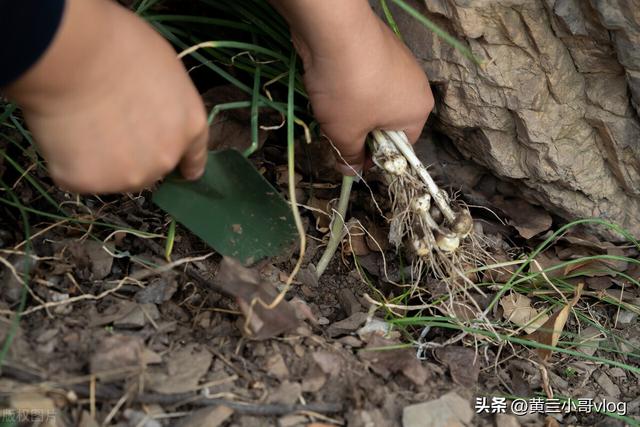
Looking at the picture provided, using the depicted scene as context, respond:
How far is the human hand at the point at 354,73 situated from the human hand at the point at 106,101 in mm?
237

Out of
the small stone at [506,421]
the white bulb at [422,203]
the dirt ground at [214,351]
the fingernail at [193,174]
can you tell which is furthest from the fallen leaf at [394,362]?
the fingernail at [193,174]

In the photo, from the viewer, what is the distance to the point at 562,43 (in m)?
1.14

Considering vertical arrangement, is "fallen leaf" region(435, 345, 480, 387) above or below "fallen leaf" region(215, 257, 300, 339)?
below

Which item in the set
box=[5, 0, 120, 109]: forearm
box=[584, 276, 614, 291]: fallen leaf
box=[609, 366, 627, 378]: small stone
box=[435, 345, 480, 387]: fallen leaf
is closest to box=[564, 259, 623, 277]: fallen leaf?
box=[584, 276, 614, 291]: fallen leaf

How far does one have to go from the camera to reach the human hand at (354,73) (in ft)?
3.25

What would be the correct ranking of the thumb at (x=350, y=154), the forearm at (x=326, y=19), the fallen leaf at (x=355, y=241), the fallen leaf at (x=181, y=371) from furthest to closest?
the fallen leaf at (x=355, y=241), the thumb at (x=350, y=154), the forearm at (x=326, y=19), the fallen leaf at (x=181, y=371)

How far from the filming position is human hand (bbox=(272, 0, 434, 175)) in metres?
0.99

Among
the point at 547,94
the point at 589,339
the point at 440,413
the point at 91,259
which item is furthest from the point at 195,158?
the point at 589,339

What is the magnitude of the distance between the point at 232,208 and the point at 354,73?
0.27 m

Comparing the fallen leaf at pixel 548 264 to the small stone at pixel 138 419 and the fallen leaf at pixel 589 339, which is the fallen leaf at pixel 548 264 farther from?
the small stone at pixel 138 419

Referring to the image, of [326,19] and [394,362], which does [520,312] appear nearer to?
[394,362]

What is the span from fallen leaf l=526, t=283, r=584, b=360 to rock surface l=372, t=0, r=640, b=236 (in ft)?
0.62

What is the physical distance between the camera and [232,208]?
3.40 ft

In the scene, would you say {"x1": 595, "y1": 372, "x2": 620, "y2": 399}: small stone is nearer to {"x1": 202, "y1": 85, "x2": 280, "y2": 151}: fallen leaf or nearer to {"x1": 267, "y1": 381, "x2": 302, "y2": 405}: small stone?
{"x1": 267, "y1": 381, "x2": 302, "y2": 405}: small stone
